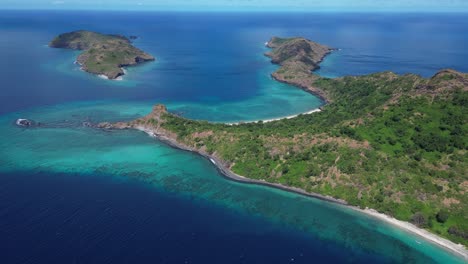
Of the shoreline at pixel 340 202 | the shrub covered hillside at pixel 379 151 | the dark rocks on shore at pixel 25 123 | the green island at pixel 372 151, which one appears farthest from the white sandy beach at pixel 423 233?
the dark rocks on shore at pixel 25 123

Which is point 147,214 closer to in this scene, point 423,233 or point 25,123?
point 423,233

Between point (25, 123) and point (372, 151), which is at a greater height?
point (372, 151)

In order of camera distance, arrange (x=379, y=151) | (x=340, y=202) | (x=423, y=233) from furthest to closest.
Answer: (x=379, y=151) < (x=340, y=202) < (x=423, y=233)

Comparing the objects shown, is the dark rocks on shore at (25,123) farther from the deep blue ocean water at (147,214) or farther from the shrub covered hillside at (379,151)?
the shrub covered hillside at (379,151)

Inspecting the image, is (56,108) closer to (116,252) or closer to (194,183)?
(194,183)

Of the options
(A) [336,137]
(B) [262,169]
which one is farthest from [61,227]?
(A) [336,137]

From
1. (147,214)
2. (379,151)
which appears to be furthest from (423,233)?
(147,214)
